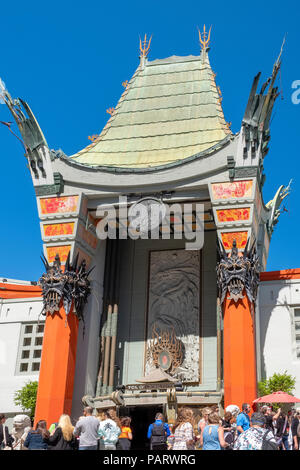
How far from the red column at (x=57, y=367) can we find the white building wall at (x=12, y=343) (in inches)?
118

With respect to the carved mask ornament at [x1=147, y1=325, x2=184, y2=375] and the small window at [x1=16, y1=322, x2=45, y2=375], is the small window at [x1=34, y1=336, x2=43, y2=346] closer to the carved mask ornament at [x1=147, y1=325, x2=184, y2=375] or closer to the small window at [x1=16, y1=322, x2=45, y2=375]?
the small window at [x1=16, y1=322, x2=45, y2=375]

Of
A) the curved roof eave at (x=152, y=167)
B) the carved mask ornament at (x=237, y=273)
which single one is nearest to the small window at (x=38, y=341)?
the curved roof eave at (x=152, y=167)

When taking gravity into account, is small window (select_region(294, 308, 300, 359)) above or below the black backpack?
above

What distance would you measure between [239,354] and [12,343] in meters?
10.8

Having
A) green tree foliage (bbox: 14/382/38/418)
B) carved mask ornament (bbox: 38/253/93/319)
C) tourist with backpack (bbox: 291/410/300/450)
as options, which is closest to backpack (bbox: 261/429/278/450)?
tourist with backpack (bbox: 291/410/300/450)

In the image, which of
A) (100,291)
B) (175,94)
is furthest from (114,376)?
(175,94)

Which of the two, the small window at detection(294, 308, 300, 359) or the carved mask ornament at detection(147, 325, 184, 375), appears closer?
the small window at detection(294, 308, 300, 359)

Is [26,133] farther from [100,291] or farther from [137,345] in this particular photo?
[137,345]

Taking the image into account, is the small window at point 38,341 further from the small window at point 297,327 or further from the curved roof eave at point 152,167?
the small window at point 297,327

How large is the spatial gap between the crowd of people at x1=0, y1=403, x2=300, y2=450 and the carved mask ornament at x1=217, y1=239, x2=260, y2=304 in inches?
379

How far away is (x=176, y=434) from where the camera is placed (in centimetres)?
1017

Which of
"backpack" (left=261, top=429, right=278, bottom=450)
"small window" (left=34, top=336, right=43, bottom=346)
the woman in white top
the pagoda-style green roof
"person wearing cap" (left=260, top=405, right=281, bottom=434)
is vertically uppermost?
the pagoda-style green roof

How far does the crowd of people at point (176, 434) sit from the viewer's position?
8428 millimetres

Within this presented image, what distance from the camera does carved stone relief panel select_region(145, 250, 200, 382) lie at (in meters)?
25.3
